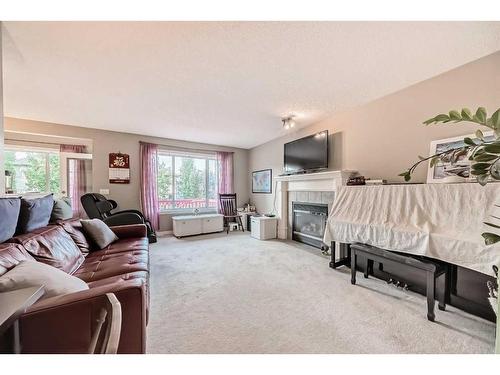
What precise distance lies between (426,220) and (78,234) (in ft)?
11.4

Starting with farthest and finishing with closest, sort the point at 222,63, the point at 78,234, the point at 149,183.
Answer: the point at 149,183, the point at 78,234, the point at 222,63

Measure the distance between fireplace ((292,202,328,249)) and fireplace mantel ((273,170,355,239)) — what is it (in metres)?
0.23

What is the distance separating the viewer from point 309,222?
152 inches

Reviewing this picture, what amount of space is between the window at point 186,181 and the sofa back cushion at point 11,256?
11.6ft

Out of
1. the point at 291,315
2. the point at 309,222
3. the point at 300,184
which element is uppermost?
the point at 300,184

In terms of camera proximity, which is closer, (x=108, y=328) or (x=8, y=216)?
(x=108, y=328)

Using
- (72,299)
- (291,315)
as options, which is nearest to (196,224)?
(291,315)

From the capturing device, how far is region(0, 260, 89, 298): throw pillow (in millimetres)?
998

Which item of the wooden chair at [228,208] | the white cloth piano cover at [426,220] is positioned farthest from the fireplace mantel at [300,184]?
the wooden chair at [228,208]

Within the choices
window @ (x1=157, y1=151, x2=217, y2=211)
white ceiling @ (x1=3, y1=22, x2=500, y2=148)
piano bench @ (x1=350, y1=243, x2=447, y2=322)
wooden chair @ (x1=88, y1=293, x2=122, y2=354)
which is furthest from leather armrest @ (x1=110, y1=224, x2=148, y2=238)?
piano bench @ (x1=350, y1=243, x2=447, y2=322)

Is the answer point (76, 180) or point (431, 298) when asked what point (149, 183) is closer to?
point (76, 180)

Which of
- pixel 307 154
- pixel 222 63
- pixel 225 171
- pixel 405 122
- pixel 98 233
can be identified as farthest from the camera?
pixel 225 171

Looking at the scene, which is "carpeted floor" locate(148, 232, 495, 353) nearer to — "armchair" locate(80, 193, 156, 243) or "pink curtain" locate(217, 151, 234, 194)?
"armchair" locate(80, 193, 156, 243)

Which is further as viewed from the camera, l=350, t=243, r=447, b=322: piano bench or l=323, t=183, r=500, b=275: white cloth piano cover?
l=350, t=243, r=447, b=322: piano bench
